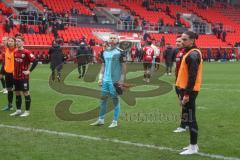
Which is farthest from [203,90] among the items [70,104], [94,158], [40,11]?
[40,11]

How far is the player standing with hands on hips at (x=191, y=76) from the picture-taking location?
680cm

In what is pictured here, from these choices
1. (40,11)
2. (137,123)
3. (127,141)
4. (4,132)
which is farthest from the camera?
(40,11)

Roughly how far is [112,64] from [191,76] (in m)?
2.72

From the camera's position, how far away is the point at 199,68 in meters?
6.92

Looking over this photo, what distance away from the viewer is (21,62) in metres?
10.4

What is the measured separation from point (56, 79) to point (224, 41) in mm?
35557

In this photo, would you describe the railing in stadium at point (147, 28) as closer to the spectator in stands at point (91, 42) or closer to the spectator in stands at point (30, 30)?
the spectator in stands at point (91, 42)

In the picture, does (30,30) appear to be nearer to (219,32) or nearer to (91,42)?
(91,42)

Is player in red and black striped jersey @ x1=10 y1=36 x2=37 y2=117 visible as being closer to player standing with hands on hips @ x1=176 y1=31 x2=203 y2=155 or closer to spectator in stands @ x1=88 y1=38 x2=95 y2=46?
player standing with hands on hips @ x1=176 y1=31 x2=203 y2=155

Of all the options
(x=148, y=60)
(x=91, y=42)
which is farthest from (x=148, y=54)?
(x=91, y=42)

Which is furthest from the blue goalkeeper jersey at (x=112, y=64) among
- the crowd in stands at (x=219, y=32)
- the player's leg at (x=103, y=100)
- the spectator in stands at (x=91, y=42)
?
the crowd in stands at (x=219, y=32)

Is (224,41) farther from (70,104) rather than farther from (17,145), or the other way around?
(17,145)

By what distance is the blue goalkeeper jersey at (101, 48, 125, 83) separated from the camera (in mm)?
9164

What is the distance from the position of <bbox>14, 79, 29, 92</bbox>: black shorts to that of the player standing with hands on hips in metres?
4.46
